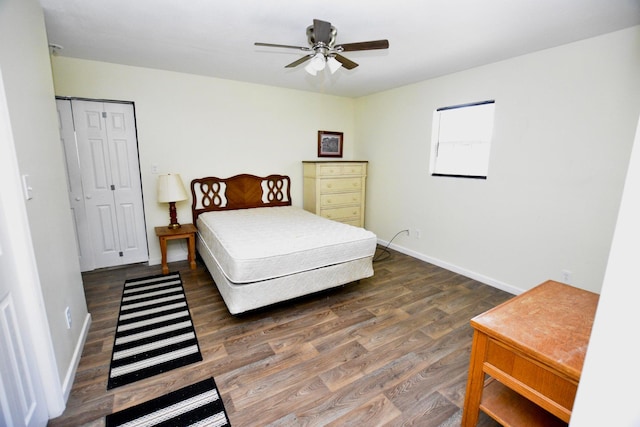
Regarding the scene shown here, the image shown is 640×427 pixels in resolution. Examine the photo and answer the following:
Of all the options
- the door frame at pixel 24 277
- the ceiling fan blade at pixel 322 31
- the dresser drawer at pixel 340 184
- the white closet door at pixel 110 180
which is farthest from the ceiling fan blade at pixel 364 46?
the white closet door at pixel 110 180

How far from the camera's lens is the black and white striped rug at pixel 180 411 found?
1.54 metres

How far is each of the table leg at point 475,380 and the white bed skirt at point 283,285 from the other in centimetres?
149

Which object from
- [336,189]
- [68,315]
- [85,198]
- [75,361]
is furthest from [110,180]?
[336,189]

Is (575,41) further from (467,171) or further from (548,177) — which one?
(467,171)

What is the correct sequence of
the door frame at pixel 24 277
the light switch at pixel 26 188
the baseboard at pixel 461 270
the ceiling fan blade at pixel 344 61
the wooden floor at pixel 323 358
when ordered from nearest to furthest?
1. the door frame at pixel 24 277
2. the light switch at pixel 26 188
3. the wooden floor at pixel 323 358
4. the ceiling fan blade at pixel 344 61
5. the baseboard at pixel 461 270

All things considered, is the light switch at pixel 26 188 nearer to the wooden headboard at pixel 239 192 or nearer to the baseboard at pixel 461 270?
the wooden headboard at pixel 239 192

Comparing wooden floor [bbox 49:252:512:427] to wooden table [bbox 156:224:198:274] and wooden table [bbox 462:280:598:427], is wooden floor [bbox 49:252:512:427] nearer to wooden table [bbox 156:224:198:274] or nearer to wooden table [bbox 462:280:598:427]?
wooden table [bbox 462:280:598:427]

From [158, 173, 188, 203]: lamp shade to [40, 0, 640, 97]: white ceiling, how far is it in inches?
51.5

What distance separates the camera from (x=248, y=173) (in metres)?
4.35

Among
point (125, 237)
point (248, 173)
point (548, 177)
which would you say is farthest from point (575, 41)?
point (125, 237)

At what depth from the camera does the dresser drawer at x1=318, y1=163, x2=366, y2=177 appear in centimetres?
437

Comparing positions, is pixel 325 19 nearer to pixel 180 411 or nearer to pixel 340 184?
pixel 340 184

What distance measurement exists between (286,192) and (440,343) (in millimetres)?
3161

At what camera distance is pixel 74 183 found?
11.0 ft
